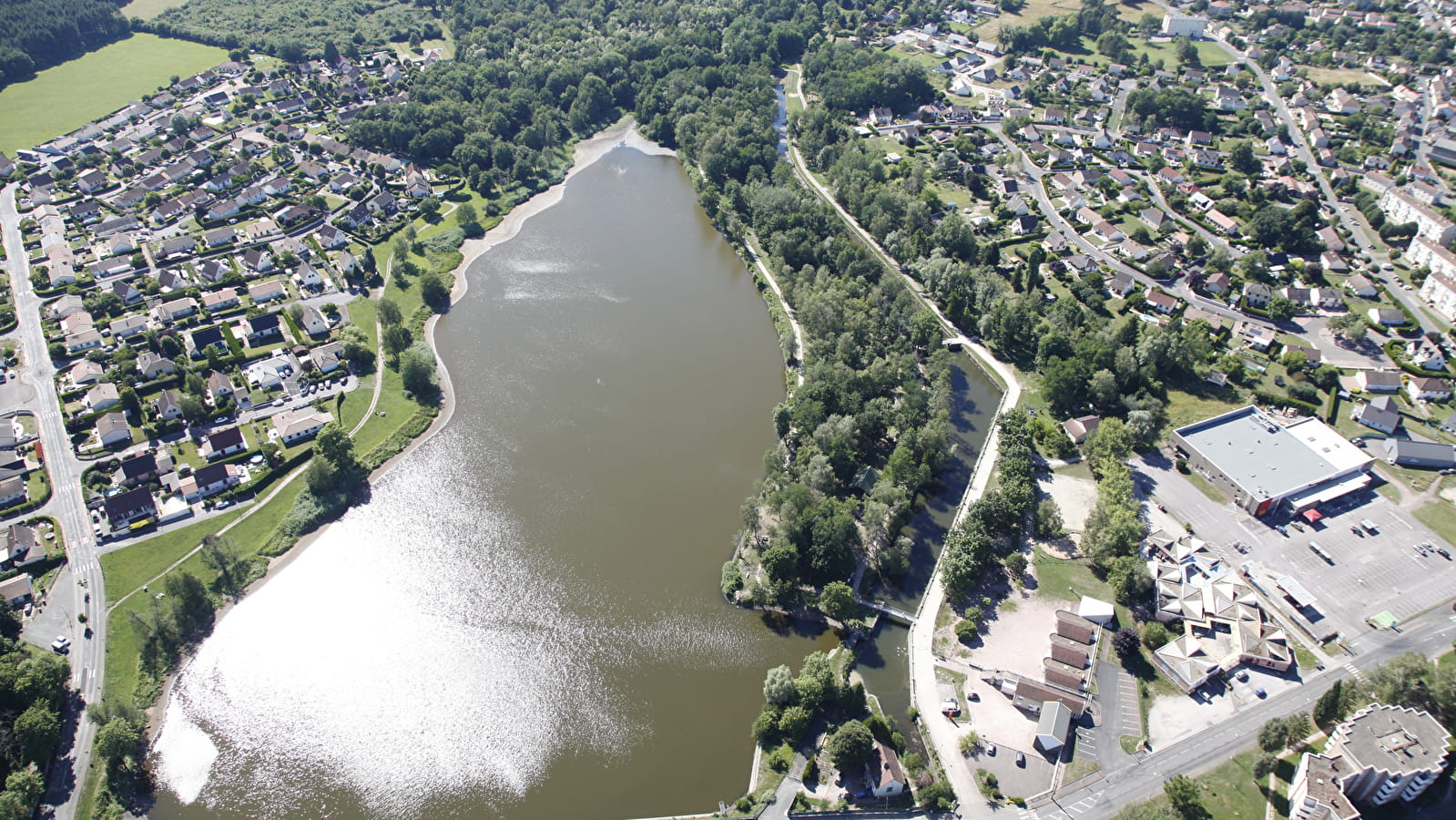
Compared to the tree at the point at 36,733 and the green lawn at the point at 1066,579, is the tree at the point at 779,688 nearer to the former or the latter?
the green lawn at the point at 1066,579

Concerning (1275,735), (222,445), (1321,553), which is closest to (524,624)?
(222,445)

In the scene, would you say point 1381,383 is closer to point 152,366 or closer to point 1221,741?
point 1221,741

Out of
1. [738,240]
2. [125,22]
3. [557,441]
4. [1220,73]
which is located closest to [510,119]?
[738,240]

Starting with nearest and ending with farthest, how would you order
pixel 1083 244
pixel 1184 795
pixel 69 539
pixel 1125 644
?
1. pixel 1184 795
2. pixel 1125 644
3. pixel 69 539
4. pixel 1083 244

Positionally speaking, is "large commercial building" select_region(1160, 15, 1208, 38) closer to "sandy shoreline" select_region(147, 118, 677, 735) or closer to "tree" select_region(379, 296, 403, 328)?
"sandy shoreline" select_region(147, 118, 677, 735)

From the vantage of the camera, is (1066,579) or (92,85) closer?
(1066,579)

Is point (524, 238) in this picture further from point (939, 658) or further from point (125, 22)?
point (125, 22)

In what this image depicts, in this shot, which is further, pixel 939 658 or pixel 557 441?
pixel 557 441
